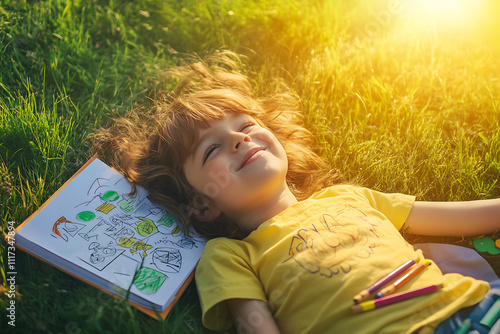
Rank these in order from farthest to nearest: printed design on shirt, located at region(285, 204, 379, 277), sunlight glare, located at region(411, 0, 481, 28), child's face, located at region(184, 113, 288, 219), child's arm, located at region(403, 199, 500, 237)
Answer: sunlight glare, located at region(411, 0, 481, 28)
child's arm, located at region(403, 199, 500, 237)
child's face, located at region(184, 113, 288, 219)
printed design on shirt, located at region(285, 204, 379, 277)

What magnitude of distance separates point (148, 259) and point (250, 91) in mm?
1201

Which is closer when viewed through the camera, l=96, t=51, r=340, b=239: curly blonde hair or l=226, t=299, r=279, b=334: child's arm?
l=226, t=299, r=279, b=334: child's arm

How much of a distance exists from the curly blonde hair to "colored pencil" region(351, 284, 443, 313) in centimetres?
66

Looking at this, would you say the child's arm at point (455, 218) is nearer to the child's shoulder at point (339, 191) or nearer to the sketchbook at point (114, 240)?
the child's shoulder at point (339, 191)

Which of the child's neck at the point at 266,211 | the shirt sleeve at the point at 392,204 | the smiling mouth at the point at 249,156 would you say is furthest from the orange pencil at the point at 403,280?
the smiling mouth at the point at 249,156

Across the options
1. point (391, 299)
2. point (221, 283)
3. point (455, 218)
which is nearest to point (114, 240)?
point (221, 283)

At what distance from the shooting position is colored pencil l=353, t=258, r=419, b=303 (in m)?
1.51

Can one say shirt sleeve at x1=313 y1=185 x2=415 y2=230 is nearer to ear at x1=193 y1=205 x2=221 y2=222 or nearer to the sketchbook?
ear at x1=193 y1=205 x2=221 y2=222

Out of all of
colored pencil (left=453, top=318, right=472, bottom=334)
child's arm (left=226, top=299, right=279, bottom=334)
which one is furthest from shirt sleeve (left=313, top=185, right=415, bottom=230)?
child's arm (left=226, top=299, right=279, bottom=334)

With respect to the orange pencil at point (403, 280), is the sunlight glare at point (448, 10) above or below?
above

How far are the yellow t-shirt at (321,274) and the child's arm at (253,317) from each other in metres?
0.02

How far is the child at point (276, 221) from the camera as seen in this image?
1.55m

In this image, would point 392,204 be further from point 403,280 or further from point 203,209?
point 203,209

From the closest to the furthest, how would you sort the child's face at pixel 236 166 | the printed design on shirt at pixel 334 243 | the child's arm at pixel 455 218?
the printed design on shirt at pixel 334 243 → the child's face at pixel 236 166 → the child's arm at pixel 455 218
